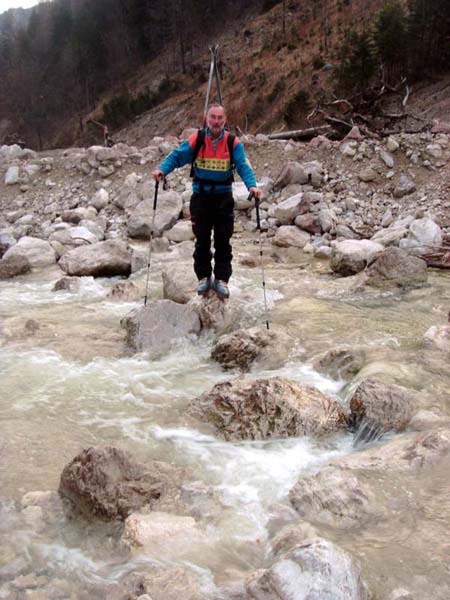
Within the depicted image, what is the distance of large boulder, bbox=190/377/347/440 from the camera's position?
4445 mm

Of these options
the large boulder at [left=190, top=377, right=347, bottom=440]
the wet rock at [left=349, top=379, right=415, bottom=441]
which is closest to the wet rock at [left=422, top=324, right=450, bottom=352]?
the wet rock at [left=349, top=379, right=415, bottom=441]

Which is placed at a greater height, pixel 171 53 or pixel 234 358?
pixel 171 53

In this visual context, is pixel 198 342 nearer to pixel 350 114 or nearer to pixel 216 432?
pixel 216 432

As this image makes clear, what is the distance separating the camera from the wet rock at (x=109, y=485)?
3402 mm

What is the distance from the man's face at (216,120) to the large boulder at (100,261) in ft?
15.2

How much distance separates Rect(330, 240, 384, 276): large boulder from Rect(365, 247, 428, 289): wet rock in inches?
25.0

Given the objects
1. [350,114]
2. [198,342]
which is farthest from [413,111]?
[198,342]

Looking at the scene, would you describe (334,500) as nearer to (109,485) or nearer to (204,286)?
(109,485)

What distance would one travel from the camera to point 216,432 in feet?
14.9

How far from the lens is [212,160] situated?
6.34 metres

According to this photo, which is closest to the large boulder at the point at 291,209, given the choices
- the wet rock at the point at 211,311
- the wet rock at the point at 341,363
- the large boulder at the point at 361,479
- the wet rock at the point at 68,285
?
the wet rock at the point at 68,285

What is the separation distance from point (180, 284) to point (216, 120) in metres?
2.86

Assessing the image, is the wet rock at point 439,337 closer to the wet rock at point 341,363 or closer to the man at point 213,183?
the wet rock at point 341,363

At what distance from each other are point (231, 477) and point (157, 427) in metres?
1.02
